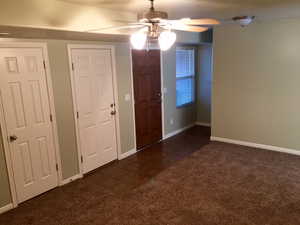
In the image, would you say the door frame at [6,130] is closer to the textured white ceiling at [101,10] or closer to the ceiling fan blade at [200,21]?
the textured white ceiling at [101,10]

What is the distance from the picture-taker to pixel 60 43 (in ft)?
11.7

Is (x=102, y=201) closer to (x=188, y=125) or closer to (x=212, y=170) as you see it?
(x=212, y=170)

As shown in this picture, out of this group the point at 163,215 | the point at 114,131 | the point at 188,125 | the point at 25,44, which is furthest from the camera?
the point at 188,125

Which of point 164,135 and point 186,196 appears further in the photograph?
point 164,135

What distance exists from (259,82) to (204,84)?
206cm

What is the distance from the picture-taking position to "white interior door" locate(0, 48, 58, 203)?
3100 mm

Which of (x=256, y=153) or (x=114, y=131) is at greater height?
(x=114, y=131)

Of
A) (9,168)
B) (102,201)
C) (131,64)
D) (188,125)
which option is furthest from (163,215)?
(188,125)

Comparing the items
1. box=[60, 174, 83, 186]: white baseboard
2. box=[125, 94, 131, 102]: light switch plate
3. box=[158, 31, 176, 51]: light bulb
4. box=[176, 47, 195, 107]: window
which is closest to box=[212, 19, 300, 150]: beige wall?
box=[176, 47, 195, 107]: window

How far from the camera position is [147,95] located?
5293 mm

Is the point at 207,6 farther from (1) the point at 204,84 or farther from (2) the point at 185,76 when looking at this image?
(1) the point at 204,84

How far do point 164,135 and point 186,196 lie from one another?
2.60m

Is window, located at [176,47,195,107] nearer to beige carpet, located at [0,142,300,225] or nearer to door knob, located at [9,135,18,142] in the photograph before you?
beige carpet, located at [0,142,300,225]

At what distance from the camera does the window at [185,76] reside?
618 cm
